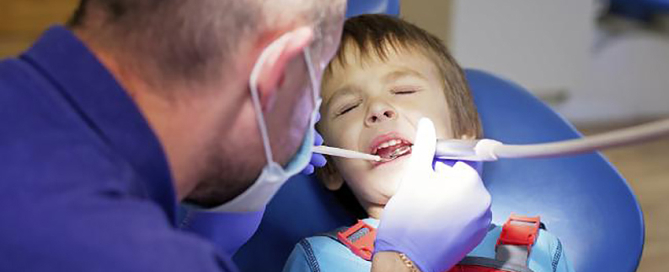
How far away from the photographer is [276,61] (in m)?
0.93

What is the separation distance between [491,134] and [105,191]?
104 cm

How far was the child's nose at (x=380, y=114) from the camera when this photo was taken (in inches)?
55.7

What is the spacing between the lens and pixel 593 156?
1.64 meters

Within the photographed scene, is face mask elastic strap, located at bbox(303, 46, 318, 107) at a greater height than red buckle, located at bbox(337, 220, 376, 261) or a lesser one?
greater

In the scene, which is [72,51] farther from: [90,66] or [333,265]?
[333,265]

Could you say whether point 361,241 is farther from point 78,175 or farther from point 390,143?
point 78,175

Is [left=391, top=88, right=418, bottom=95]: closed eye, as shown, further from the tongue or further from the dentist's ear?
the dentist's ear

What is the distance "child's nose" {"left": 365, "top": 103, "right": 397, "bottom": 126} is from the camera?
4.65ft

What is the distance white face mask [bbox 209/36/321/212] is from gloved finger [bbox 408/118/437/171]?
0.84ft

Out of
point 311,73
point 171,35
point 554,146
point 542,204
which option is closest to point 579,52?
point 542,204

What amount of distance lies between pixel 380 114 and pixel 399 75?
107 millimetres

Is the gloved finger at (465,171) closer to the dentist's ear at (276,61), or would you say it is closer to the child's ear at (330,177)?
the child's ear at (330,177)

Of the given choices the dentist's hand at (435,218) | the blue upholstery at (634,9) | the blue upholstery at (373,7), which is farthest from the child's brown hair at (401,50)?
the blue upholstery at (634,9)

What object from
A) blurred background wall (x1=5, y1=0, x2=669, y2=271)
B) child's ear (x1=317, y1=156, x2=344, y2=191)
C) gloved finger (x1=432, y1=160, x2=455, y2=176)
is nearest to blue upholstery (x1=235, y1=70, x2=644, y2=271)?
child's ear (x1=317, y1=156, x2=344, y2=191)
